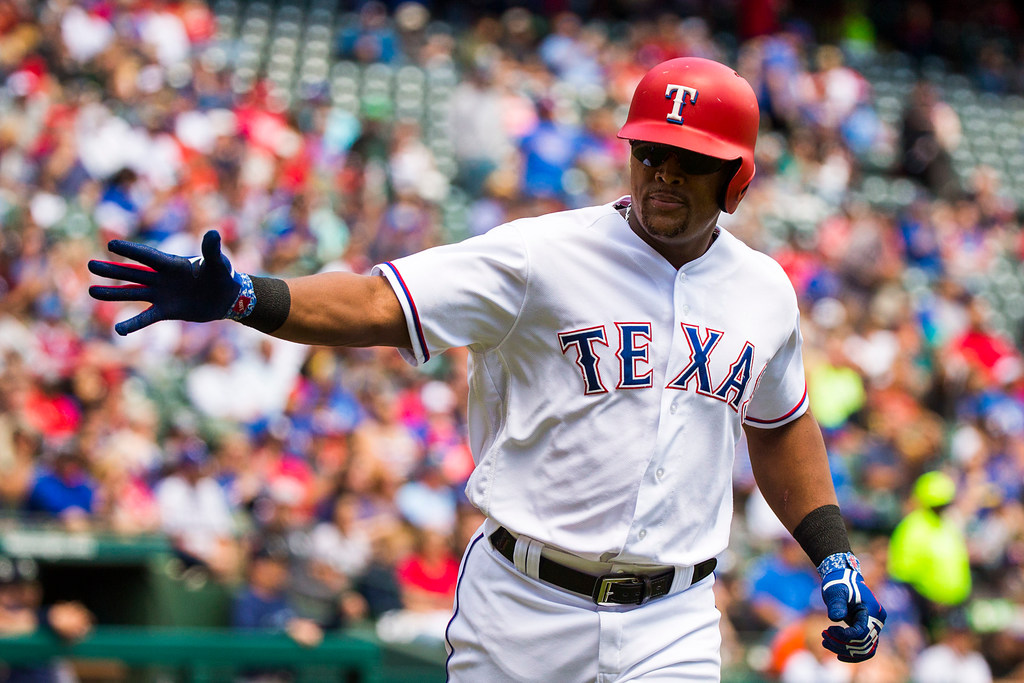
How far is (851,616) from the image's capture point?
2.85m

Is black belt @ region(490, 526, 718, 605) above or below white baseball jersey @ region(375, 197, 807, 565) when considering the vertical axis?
below

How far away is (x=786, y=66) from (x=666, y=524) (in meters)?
12.8

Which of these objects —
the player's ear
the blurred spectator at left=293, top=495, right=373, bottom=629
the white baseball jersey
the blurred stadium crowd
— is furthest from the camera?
the blurred stadium crowd

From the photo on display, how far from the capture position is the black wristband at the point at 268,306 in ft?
7.55

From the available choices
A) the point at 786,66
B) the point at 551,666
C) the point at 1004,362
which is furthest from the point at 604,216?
the point at 786,66

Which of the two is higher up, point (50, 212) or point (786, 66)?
point (786, 66)

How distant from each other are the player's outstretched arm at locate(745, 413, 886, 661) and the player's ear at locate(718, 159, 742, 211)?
69cm

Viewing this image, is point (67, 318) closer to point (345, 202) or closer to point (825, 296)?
point (345, 202)

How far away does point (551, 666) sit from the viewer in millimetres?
2635

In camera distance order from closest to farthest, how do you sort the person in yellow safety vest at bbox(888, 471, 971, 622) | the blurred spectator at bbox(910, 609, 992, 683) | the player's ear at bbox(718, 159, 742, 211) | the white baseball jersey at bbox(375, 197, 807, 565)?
1. the white baseball jersey at bbox(375, 197, 807, 565)
2. the player's ear at bbox(718, 159, 742, 211)
3. the blurred spectator at bbox(910, 609, 992, 683)
4. the person in yellow safety vest at bbox(888, 471, 971, 622)

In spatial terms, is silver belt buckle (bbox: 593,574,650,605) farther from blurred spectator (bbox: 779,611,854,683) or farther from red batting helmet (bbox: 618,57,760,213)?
blurred spectator (bbox: 779,611,854,683)

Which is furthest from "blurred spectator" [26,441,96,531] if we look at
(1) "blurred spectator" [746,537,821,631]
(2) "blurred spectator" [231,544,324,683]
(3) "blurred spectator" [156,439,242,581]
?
(1) "blurred spectator" [746,537,821,631]

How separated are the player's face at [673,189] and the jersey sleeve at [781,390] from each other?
17.5 inches

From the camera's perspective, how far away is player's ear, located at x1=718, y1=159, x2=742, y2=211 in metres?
2.72
